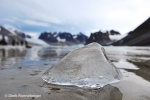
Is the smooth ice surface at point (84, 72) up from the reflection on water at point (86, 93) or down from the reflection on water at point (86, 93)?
up

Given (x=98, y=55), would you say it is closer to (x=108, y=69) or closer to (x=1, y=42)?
(x=108, y=69)

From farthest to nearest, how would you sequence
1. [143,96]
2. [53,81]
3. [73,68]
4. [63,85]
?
[73,68], [53,81], [63,85], [143,96]

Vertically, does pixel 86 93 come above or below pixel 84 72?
below

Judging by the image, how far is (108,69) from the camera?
4484mm

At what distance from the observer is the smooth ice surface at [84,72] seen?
3.97m

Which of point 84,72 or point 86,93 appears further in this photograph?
point 84,72

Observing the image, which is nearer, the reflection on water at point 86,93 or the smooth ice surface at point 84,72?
the reflection on water at point 86,93

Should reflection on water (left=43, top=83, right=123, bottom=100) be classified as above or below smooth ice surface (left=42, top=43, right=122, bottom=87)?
below

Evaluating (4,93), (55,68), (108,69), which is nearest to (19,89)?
(4,93)

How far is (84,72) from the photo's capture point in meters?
4.22

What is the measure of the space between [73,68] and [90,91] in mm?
1306

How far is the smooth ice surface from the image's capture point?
3971 millimetres

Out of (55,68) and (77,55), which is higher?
(77,55)

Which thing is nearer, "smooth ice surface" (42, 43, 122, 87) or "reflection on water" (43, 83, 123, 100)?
"reflection on water" (43, 83, 123, 100)
